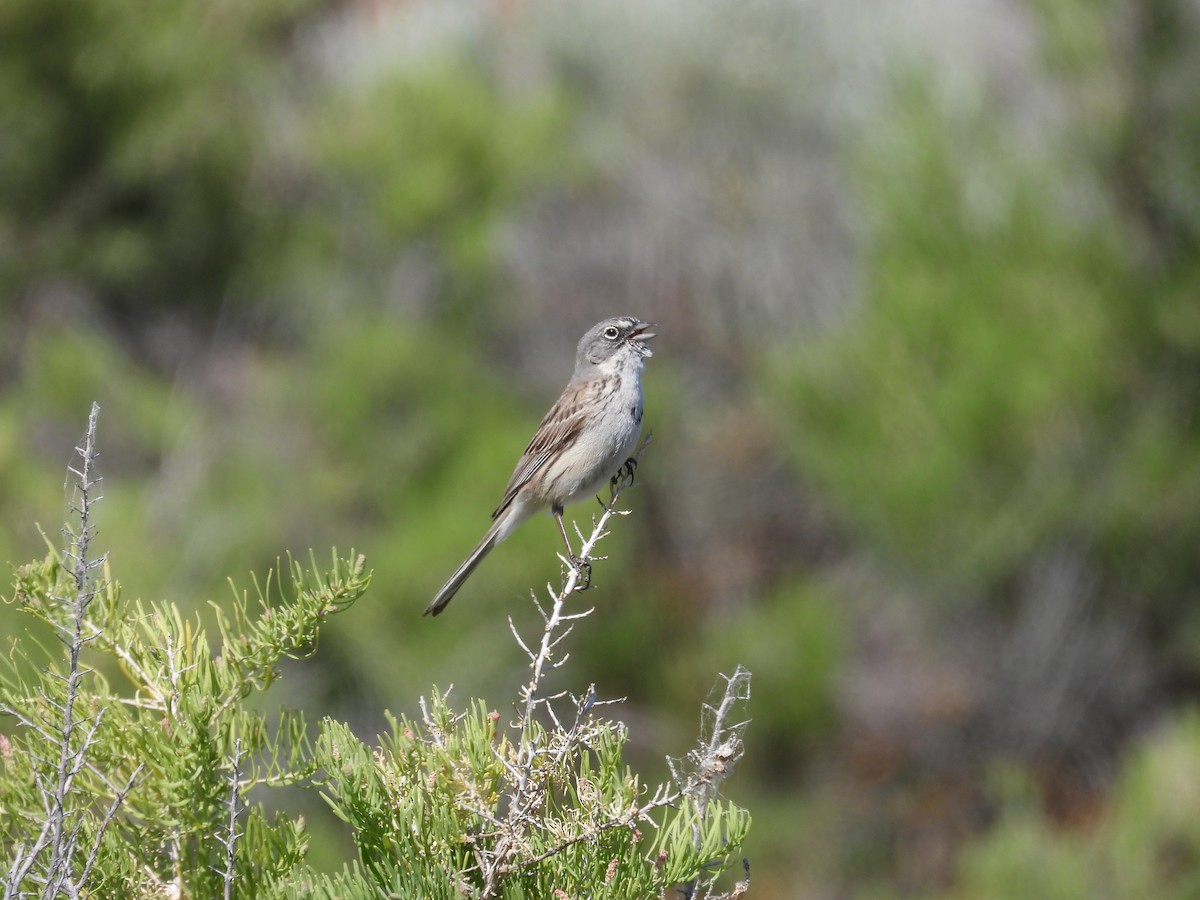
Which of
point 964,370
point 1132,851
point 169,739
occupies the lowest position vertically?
point 1132,851

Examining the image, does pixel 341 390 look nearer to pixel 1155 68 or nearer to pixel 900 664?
pixel 900 664

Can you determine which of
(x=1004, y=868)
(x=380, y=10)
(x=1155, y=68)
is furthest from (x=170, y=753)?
(x=380, y=10)

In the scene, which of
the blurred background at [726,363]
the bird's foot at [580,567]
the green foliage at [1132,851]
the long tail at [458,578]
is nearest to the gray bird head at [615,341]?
the long tail at [458,578]

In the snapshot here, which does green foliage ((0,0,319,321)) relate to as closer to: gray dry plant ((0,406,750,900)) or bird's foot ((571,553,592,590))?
bird's foot ((571,553,592,590))

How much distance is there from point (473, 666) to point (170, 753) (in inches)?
336

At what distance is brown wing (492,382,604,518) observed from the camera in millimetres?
4676

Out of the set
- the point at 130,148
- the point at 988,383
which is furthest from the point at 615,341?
the point at 130,148

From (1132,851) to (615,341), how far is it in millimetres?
4689

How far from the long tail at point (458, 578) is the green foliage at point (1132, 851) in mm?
4683

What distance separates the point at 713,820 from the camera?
92.4 inches

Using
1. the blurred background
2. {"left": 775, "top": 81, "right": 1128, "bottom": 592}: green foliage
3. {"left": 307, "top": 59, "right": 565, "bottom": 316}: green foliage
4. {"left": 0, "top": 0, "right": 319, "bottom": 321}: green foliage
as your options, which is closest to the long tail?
the blurred background

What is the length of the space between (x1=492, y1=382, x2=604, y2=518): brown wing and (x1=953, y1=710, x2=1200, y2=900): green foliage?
4.59 m

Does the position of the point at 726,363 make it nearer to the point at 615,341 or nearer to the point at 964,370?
the point at 964,370

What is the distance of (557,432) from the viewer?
15.5 feet
